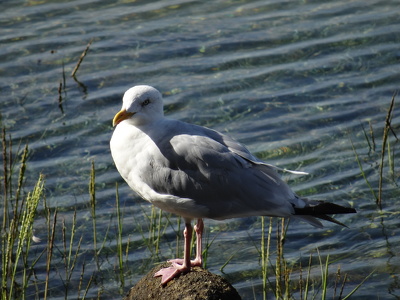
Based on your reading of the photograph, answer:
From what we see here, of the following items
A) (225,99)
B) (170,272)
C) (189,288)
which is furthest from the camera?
(225,99)

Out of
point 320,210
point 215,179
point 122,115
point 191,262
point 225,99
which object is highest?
point 122,115

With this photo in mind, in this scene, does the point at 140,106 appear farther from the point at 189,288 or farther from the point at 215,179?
the point at 189,288

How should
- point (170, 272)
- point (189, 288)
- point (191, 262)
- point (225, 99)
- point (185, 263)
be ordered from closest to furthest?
point (189, 288), point (170, 272), point (185, 263), point (191, 262), point (225, 99)

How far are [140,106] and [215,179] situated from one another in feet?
2.43

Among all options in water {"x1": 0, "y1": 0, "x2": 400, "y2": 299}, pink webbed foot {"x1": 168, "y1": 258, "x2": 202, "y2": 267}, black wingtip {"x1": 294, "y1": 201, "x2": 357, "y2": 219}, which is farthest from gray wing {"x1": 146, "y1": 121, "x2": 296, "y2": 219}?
water {"x1": 0, "y1": 0, "x2": 400, "y2": 299}

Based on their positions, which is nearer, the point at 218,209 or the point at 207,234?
the point at 218,209

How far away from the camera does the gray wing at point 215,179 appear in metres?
5.35

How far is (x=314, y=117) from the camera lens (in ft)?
30.7

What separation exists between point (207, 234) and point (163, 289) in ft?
7.20

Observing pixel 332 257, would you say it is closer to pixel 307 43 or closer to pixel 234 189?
pixel 234 189

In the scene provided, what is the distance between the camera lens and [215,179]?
5375 mm

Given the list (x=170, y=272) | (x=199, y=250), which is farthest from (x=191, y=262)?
(x=170, y=272)

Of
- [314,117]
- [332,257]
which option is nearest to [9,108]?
[314,117]

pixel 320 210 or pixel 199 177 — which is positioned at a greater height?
pixel 199 177
